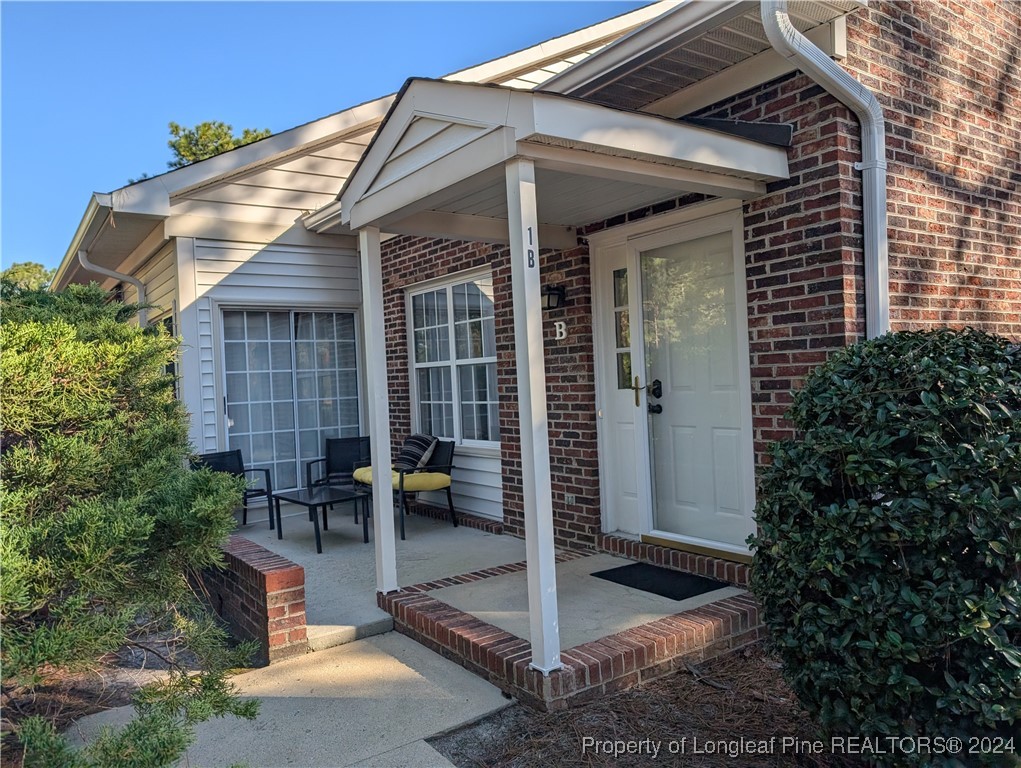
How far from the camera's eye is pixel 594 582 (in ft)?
14.8

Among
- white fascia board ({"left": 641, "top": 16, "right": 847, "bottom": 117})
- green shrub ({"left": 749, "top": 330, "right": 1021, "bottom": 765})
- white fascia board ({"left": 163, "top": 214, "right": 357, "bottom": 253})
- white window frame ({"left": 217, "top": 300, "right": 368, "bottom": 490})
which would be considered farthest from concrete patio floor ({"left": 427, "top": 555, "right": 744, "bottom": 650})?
white fascia board ({"left": 163, "top": 214, "right": 357, "bottom": 253})

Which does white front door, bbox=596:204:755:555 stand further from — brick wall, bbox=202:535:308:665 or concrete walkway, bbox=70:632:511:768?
brick wall, bbox=202:535:308:665

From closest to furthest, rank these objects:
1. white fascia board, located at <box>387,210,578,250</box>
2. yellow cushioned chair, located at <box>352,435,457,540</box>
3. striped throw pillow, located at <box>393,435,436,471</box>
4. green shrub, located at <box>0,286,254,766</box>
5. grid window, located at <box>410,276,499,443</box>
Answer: green shrub, located at <box>0,286,254,766</box> → white fascia board, located at <box>387,210,578,250</box> → yellow cushioned chair, located at <box>352,435,457,540</box> → grid window, located at <box>410,276,499,443</box> → striped throw pillow, located at <box>393,435,436,471</box>

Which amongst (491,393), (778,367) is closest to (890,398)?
(778,367)

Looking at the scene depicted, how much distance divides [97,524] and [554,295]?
4.07 m

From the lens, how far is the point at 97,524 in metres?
1.81

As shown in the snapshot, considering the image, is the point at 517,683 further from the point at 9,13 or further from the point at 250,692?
the point at 9,13

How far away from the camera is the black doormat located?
13.9ft

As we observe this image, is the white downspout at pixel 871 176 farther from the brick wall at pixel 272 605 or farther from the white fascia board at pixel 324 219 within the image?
the white fascia board at pixel 324 219

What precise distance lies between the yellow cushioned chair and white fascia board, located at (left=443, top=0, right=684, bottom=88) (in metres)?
3.64

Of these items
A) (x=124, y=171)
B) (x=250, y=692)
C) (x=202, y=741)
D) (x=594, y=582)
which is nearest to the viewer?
(x=202, y=741)

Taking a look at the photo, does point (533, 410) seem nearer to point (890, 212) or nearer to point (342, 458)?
point (890, 212)

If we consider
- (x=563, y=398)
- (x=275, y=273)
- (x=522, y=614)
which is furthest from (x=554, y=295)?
(x=275, y=273)

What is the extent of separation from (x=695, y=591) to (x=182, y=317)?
5.31 m
